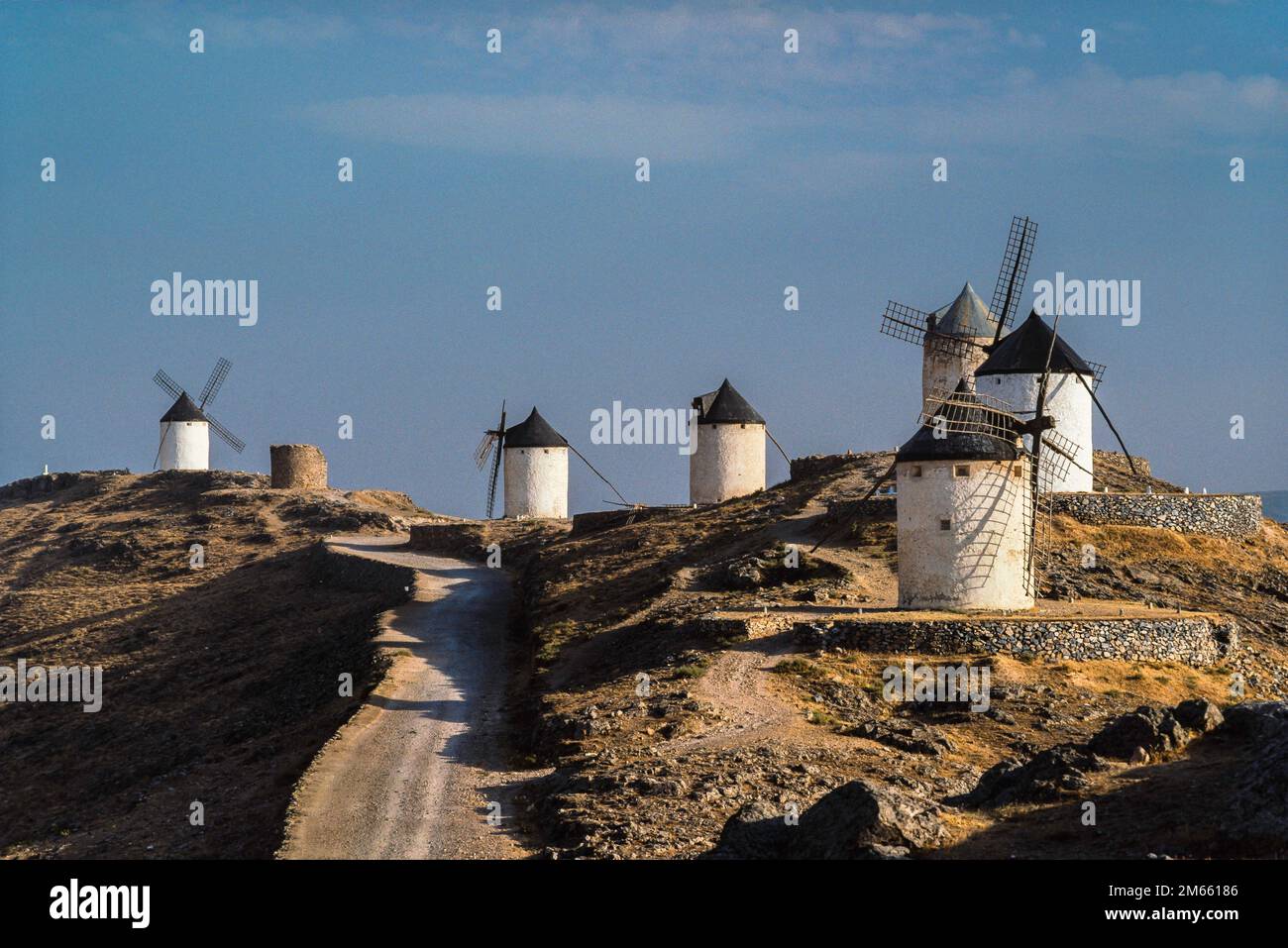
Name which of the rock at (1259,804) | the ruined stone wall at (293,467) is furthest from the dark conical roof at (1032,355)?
the ruined stone wall at (293,467)

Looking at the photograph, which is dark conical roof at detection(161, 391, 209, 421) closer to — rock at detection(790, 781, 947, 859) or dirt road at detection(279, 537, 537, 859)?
dirt road at detection(279, 537, 537, 859)

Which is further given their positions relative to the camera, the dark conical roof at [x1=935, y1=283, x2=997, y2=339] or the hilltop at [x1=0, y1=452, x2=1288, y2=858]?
the dark conical roof at [x1=935, y1=283, x2=997, y2=339]

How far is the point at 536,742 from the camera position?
25188mm

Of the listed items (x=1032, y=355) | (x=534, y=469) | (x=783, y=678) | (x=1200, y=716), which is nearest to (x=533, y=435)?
(x=534, y=469)

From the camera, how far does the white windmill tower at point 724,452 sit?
174 ft

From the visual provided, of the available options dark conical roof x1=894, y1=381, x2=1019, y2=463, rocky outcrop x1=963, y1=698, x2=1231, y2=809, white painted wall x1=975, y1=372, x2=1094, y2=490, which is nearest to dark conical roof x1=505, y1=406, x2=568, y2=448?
white painted wall x1=975, y1=372, x2=1094, y2=490

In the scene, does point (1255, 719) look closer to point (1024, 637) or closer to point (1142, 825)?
point (1142, 825)

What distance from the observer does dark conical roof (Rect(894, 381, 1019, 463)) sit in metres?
30.2

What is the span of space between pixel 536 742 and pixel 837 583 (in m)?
10.3

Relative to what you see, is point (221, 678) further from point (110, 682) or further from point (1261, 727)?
point (1261, 727)

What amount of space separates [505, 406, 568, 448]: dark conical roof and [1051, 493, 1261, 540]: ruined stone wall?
76.2 ft
